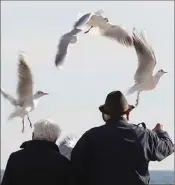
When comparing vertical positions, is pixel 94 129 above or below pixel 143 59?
below

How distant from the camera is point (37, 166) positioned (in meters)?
5.51

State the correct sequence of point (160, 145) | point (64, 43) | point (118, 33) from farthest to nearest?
point (118, 33)
point (64, 43)
point (160, 145)

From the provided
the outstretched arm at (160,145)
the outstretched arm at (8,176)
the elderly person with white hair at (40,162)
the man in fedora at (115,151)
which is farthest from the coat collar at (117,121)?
the outstretched arm at (8,176)

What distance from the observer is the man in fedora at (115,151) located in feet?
17.1

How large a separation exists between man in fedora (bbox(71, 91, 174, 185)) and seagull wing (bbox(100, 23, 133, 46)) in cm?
261

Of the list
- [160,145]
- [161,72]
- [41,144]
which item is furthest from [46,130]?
[161,72]

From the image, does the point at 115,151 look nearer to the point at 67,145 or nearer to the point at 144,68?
the point at 67,145

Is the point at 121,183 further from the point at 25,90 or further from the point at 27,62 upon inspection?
the point at 25,90

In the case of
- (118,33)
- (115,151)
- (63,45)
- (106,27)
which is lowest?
(115,151)

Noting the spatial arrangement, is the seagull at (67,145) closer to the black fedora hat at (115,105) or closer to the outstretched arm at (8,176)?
the outstretched arm at (8,176)

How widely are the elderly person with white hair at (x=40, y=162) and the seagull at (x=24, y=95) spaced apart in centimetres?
247

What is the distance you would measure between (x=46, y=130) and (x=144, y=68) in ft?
9.49

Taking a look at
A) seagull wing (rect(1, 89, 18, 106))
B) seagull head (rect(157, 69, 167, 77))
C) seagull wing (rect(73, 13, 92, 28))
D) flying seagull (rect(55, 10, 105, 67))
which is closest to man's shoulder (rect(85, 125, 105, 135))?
flying seagull (rect(55, 10, 105, 67))

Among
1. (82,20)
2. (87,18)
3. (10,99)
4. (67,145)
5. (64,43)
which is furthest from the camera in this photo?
(10,99)
